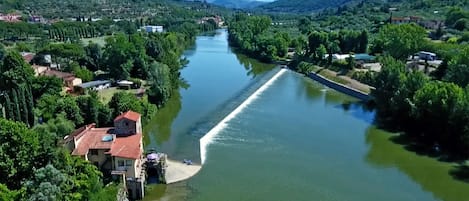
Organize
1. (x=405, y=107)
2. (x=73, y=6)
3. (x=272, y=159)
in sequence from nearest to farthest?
(x=272, y=159), (x=405, y=107), (x=73, y=6)

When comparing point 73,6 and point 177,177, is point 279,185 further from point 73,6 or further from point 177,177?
point 73,6

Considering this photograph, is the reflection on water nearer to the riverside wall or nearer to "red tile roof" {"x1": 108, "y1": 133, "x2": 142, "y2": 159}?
the riverside wall

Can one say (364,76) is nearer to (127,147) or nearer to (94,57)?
(94,57)

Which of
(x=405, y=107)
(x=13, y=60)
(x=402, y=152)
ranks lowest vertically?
(x=402, y=152)

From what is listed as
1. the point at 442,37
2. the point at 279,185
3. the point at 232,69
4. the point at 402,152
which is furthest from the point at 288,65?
the point at 279,185

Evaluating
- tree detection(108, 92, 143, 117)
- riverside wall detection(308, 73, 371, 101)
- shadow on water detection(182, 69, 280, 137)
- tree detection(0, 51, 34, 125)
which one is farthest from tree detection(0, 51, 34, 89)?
riverside wall detection(308, 73, 371, 101)

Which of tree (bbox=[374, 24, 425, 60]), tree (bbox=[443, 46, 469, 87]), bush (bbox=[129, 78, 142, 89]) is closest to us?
tree (bbox=[443, 46, 469, 87])
